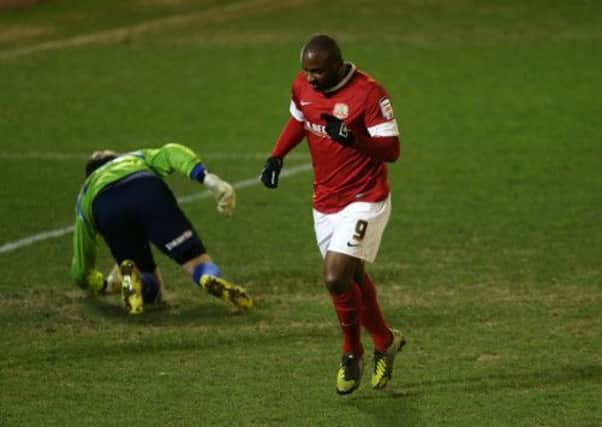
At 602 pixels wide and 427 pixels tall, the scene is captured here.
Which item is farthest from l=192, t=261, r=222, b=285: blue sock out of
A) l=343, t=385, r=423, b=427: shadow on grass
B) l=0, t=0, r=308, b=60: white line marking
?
l=0, t=0, r=308, b=60: white line marking

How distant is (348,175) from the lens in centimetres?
973

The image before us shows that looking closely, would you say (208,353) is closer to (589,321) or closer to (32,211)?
(589,321)

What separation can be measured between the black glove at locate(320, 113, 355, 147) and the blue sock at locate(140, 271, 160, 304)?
3.29 m

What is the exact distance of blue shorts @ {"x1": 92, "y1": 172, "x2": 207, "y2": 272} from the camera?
12.2 metres

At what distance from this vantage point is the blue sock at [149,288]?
39.9 feet

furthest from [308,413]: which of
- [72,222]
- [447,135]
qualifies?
[447,135]

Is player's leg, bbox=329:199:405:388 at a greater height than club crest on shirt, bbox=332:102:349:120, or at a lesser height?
lesser

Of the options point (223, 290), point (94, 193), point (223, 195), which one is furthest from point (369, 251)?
point (94, 193)

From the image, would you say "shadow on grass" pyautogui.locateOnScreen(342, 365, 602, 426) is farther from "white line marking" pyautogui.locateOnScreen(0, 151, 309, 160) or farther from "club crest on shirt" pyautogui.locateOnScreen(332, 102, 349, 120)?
"white line marking" pyautogui.locateOnScreen(0, 151, 309, 160)

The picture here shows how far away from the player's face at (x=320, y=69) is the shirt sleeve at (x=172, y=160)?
2.56 m

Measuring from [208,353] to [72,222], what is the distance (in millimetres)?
5091

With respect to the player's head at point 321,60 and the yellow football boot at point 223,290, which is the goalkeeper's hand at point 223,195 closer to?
the yellow football boot at point 223,290

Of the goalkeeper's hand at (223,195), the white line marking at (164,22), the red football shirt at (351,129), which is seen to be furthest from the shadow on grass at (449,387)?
the white line marking at (164,22)

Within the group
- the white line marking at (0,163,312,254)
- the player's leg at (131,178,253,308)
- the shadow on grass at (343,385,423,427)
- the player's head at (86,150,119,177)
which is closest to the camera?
the shadow on grass at (343,385,423,427)
